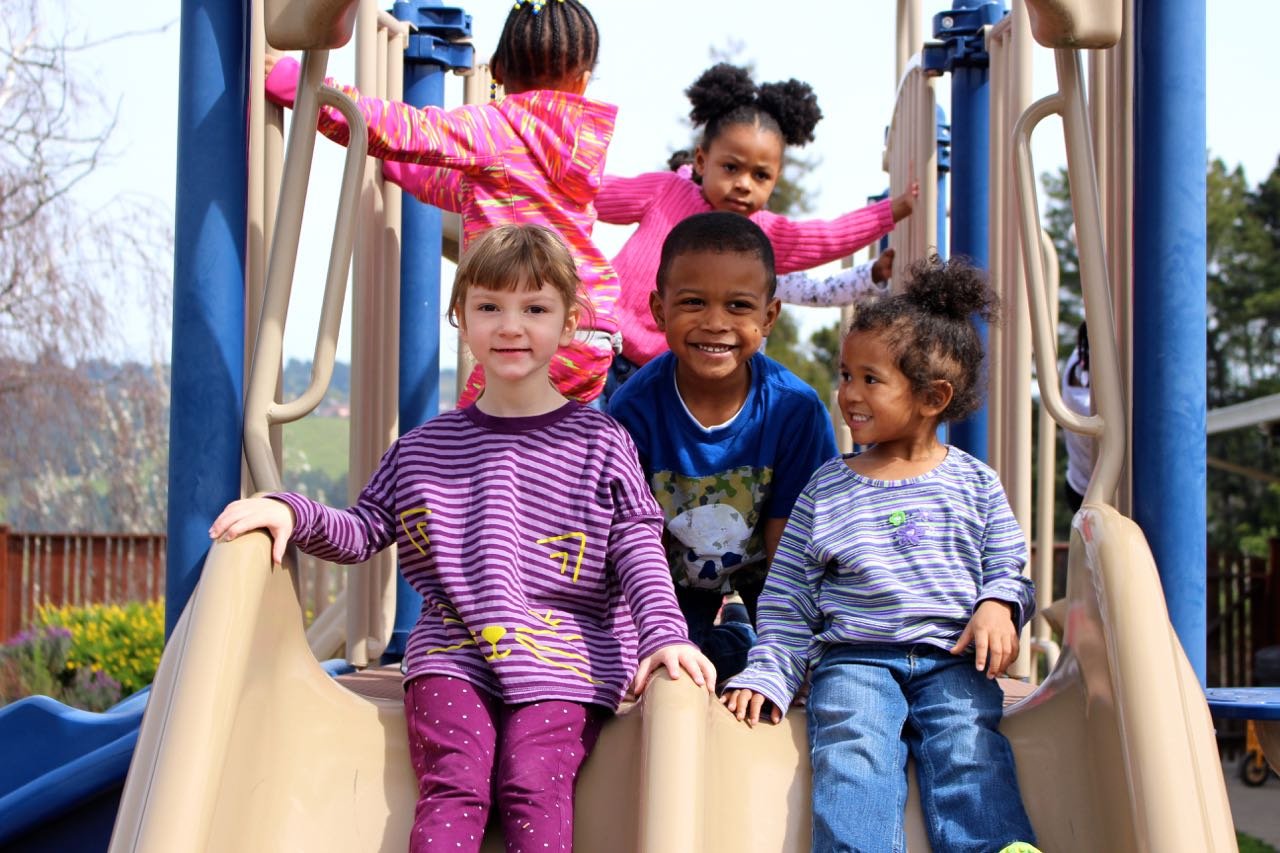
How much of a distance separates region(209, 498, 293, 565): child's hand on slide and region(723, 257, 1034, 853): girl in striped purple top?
0.72 meters

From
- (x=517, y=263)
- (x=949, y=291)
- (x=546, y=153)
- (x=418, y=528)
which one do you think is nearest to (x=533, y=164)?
(x=546, y=153)

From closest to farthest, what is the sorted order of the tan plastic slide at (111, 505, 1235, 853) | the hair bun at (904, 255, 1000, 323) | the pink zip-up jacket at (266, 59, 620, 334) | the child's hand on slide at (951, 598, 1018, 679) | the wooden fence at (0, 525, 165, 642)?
the tan plastic slide at (111, 505, 1235, 853)
the child's hand on slide at (951, 598, 1018, 679)
the hair bun at (904, 255, 1000, 323)
the pink zip-up jacket at (266, 59, 620, 334)
the wooden fence at (0, 525, 165, 642)

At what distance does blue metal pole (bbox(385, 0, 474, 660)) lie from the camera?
3.98m

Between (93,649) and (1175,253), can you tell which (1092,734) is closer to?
(1175,253)

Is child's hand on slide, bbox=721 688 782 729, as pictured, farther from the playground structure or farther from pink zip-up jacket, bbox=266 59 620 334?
pink zip-up jacket, bbox=266 59 620 334

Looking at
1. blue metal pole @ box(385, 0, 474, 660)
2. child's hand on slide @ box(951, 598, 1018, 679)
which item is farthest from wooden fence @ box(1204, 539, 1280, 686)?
child's hand on slide @ box(951, 598, 1018, 679)

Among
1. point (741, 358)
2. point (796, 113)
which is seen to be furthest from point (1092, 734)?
point (796, 113)

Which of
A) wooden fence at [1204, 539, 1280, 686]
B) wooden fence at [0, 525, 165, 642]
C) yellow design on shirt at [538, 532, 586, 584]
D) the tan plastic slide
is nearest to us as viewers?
the tan plastic slide

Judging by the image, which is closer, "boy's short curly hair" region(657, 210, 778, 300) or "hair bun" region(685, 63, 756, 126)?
"boy's short curly hair" region(657, 210, 778, 300)

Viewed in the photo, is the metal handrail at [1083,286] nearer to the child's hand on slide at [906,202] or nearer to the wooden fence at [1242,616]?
the child's hand on slide at [906,202]

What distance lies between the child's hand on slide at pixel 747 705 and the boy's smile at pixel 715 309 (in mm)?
667

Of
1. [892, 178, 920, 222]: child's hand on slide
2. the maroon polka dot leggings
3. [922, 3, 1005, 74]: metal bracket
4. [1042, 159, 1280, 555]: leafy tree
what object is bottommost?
the maroon polka dot leggings

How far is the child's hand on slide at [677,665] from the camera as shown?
1977mm

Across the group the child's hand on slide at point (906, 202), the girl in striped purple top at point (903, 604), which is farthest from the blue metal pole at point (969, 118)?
the girl in striped purple top at point (903, 604)
